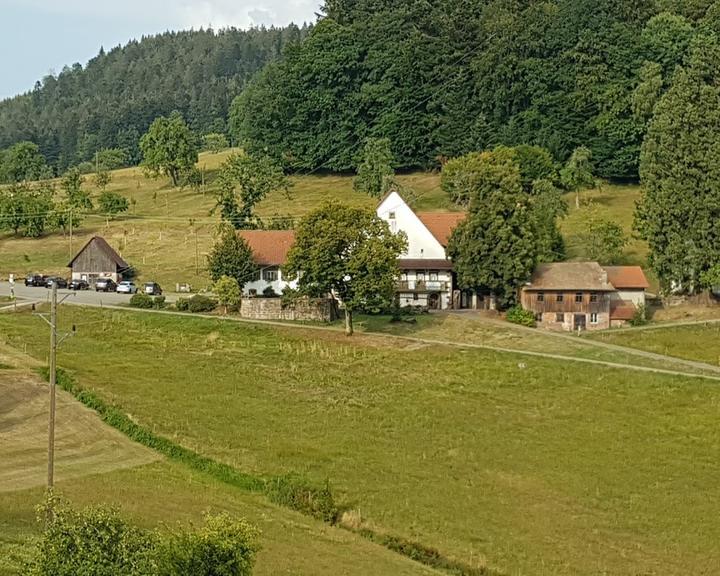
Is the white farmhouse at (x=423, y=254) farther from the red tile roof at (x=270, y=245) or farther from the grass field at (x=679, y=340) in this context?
the grass field at (x=679, y=340)

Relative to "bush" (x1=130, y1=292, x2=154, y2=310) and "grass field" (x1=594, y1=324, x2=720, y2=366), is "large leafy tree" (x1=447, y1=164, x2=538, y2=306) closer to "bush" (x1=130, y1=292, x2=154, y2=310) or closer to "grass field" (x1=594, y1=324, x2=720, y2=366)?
"grass field" (x1=594, y1=324, x2=720, y2=366)

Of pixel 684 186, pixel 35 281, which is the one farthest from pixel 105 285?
pixel 684 186

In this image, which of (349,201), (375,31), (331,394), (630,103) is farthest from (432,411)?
(375,31)

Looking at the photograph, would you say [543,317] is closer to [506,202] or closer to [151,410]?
[506,202]

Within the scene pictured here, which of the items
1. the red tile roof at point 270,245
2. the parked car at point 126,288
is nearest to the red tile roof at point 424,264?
the red tile roof at point 270,245

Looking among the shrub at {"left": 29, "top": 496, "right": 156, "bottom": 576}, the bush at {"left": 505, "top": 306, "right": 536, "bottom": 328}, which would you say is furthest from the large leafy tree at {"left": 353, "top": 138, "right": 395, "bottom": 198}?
the shrub at {"left": 29, "top": 496, "right": 156, "bottom": 576}
